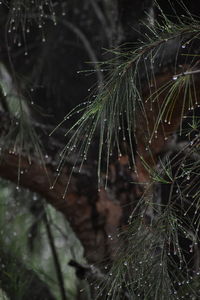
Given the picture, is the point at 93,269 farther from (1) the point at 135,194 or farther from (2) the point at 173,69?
(2) the point at 173,69

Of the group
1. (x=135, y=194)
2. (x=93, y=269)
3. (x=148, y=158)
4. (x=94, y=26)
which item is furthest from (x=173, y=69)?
(x=94, y=26)

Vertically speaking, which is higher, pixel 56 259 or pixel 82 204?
pixel 82 204

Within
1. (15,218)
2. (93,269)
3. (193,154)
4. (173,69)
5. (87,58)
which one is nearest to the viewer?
(193,154)

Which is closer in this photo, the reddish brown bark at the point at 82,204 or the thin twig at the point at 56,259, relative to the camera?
the reddish brown bark at the point at 82,204

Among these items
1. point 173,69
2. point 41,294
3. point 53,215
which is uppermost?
point 173,69

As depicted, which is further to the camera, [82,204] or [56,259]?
[56,259]

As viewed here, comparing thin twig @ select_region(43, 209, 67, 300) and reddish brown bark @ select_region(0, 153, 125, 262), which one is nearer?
reddish brown bark @ select_region(0, 153, 125, 262)

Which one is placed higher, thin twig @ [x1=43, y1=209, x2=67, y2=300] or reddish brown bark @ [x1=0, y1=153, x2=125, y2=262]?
reddish brown bark @ [x1=0, y1=153, x2=125, y2=262]

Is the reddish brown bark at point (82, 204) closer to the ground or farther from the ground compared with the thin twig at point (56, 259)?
farther from the ground

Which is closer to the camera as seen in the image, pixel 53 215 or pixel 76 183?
pixel 76 183

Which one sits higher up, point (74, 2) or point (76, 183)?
point (74, 2)

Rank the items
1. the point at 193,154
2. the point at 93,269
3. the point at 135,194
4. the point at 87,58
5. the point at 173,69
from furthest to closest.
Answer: the point at 87,58 → the point at 135,194 → the point at 93,269 → the point at 173,69 → the point at 193,154
